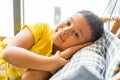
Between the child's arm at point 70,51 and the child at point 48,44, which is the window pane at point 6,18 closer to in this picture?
the child at point 48,44

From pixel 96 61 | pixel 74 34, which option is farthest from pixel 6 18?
pixel 96 61

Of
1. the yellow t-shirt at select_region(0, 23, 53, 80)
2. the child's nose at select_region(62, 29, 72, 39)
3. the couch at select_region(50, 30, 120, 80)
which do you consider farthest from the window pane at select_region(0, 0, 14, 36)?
the couch at select_region(50, 30, 120, 80)

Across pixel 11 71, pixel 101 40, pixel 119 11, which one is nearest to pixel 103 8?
pixel 119 11

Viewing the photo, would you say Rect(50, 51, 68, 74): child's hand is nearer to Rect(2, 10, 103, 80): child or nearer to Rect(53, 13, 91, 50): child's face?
Rect(2, 10, 103, 80): child

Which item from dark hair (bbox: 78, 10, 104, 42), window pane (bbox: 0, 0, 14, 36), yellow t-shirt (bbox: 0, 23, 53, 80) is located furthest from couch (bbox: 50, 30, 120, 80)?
→ window pane (bbox: 0, 0, 14, 36)

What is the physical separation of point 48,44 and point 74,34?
153mm

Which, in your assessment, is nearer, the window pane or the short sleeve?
the short sleeve

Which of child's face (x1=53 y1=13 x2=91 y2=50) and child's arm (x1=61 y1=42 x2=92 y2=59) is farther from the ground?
child's face (x1=53 y1=13 x2=91 y2=50)

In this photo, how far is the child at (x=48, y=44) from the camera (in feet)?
3.25

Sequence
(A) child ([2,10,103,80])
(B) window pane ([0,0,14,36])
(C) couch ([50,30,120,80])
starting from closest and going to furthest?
(C) couch ([50,30,120,80]) < (A) child ([2,10,103,80]) < (B) window pane ([0,0,14,36])

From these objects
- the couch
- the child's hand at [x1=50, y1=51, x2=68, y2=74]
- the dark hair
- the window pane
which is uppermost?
the dark hair

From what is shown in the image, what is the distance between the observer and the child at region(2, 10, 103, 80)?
991 millimetres

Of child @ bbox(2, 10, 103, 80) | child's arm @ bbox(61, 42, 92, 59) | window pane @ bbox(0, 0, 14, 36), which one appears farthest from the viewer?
window pane @ bbox(0, 0, 14, 36)

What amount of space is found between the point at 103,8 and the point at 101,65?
1.02m
